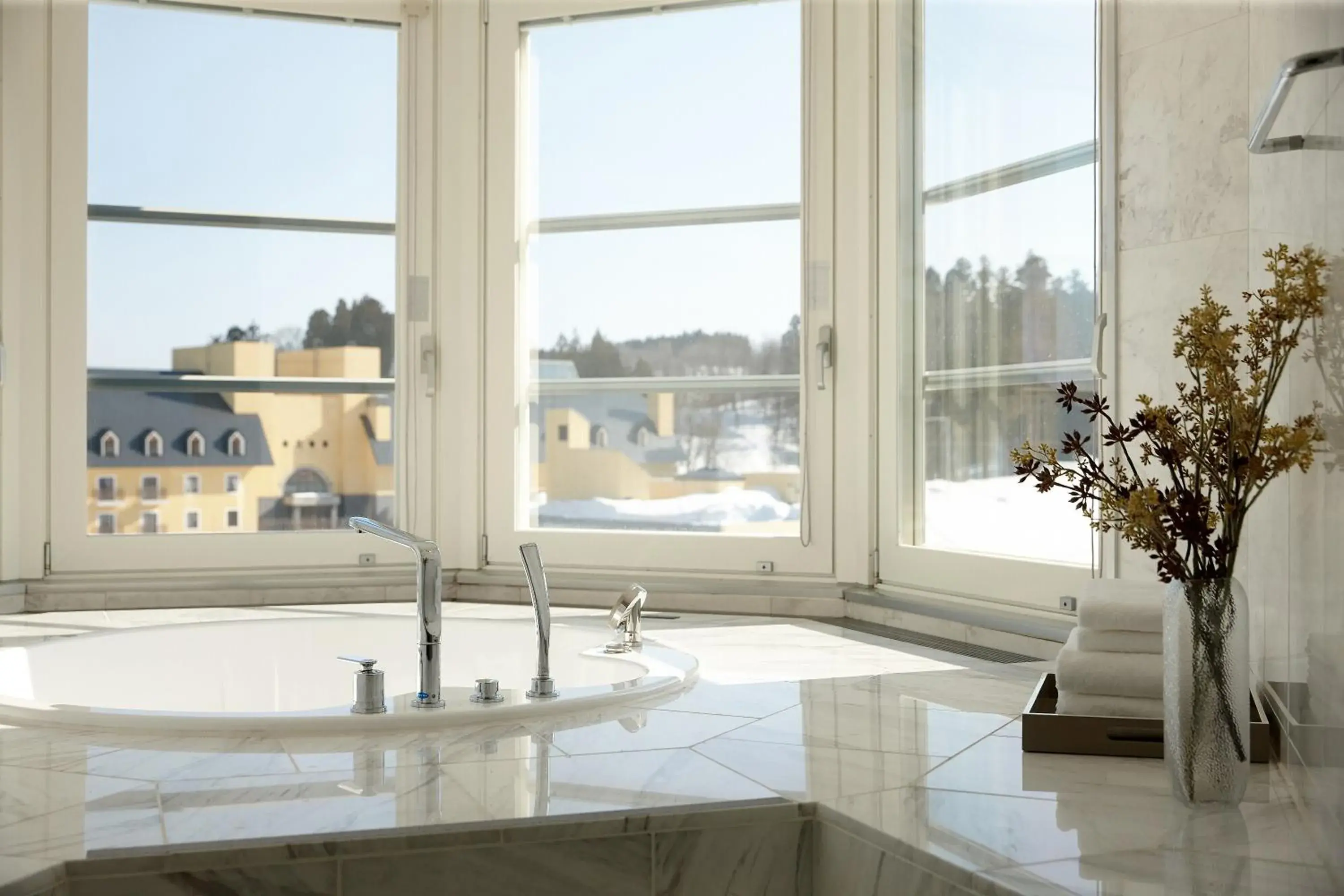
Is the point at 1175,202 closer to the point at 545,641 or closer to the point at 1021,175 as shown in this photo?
the point at 1021,175

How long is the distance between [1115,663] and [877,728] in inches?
14.1

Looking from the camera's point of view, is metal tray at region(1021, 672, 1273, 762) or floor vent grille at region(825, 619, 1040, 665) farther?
floor vent grille at region(825, 619, 1040, 665)

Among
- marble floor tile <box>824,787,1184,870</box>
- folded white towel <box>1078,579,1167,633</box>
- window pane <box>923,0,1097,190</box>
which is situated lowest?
marble floor tile <box>824,787,1184,870</box>

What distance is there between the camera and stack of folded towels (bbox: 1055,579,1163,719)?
5.53 feet

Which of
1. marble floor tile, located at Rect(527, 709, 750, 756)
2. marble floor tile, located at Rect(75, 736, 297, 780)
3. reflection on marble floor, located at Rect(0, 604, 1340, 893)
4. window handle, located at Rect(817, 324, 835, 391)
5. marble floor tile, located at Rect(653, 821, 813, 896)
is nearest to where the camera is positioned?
reflection on marble floor, located at Rect(0, 604, 1340, 893)

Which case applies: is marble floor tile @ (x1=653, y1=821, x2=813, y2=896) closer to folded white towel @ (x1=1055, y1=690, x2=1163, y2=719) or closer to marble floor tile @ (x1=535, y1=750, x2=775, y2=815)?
marble floor tile @ (x1=535, y1=750, x2=775, y2=815)

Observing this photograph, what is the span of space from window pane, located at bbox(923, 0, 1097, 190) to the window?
135cm

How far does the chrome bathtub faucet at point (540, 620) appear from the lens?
6.74 ft

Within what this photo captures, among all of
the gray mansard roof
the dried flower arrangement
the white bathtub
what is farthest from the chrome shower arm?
the gray mansard roof

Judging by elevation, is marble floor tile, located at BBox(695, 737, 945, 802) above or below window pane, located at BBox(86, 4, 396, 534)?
below

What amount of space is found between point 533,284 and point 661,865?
215cm

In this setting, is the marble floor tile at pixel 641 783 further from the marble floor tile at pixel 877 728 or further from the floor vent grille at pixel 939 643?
the floor vent grille at pixel 939 643

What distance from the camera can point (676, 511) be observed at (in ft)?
10.7

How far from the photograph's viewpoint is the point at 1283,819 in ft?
4.62
